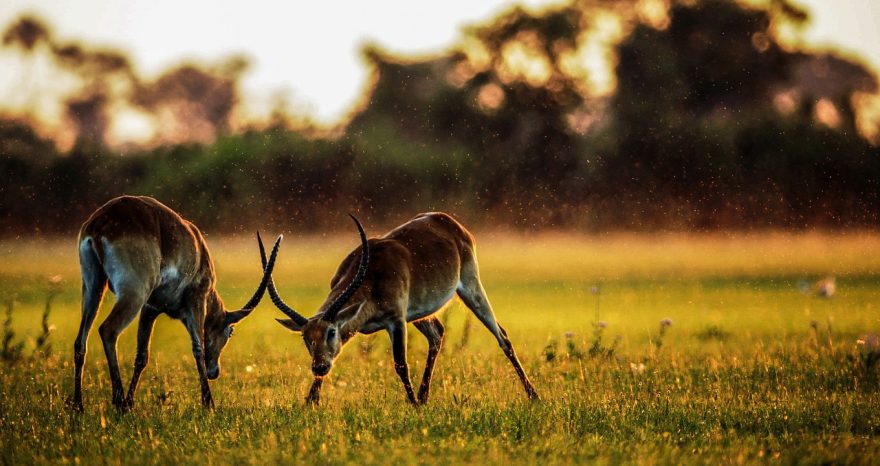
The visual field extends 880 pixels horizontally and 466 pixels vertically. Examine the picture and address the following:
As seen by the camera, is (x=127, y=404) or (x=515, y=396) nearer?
(x=127, y=404)

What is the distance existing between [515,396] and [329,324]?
6.38ft

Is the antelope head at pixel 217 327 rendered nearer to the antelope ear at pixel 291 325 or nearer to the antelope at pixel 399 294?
the antelope at pixel 399 294

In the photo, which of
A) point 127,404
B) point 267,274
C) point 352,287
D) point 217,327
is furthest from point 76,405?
point 352,287

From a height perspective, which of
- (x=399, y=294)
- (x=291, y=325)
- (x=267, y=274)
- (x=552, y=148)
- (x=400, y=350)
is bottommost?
(x=400, y=350)

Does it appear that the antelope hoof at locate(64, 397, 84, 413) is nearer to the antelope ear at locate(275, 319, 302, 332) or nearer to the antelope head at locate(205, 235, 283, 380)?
the antelope head at locate(205, 235, 283, 380)

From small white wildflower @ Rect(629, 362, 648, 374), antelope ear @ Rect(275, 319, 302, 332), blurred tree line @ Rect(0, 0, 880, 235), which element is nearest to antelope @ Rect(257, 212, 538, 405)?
antelope ear @ Rect(275, 319, 302, 332)

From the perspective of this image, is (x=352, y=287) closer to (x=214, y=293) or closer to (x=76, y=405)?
(x=214, y=293)

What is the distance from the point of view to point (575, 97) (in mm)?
38250

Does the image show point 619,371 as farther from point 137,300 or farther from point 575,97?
point 575,97

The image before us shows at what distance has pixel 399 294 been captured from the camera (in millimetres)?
9492

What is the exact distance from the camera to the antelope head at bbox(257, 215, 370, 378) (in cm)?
867

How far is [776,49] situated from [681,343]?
90.7 feet

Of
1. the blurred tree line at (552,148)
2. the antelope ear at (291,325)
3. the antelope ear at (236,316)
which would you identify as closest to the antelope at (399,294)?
the antelope ear at (291,325)

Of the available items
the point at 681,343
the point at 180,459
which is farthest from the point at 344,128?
the point at 180,459
